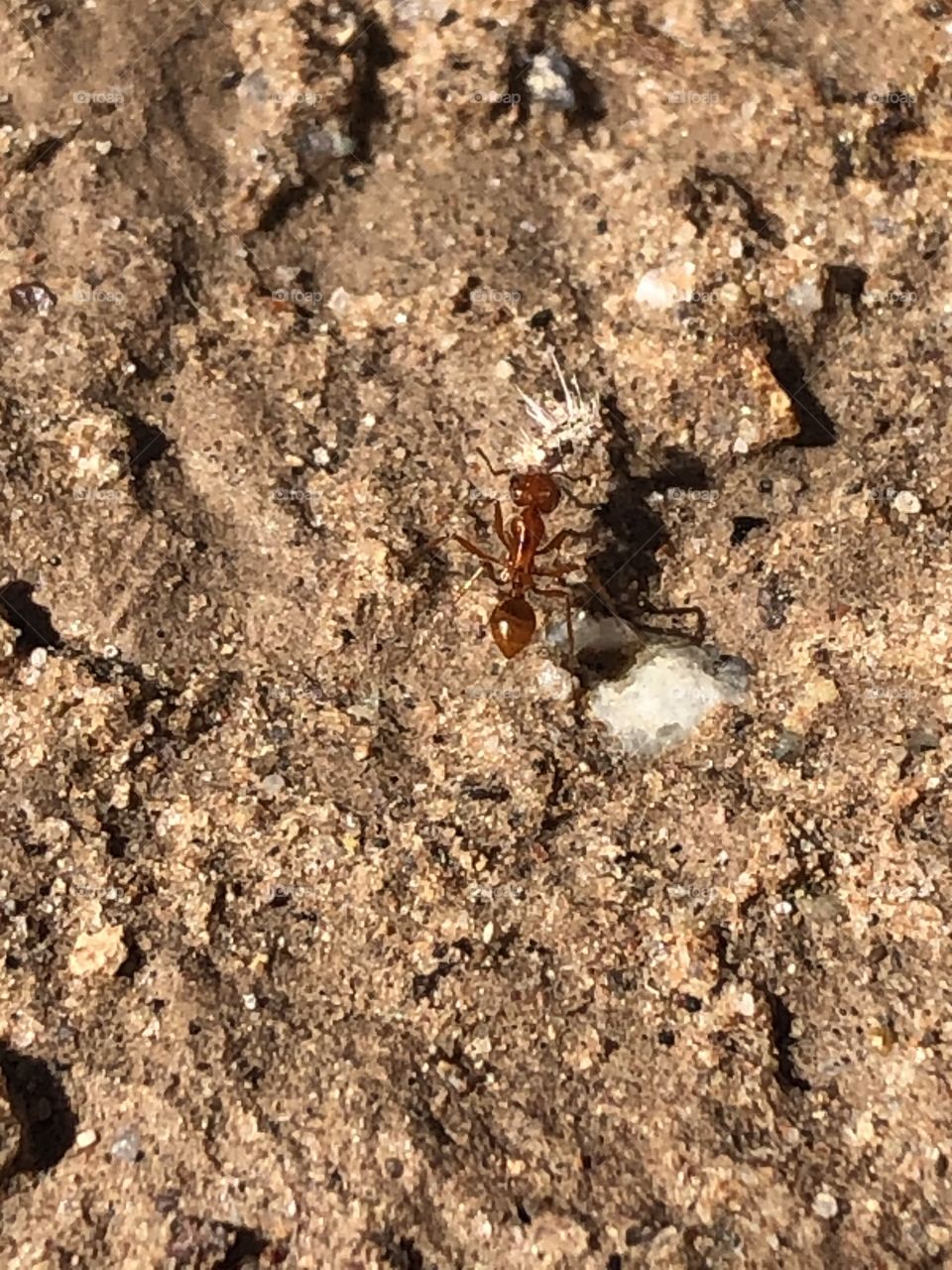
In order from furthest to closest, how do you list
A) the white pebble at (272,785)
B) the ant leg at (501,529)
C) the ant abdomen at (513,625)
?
1. the ant leg at (501,529)
2. the ant abdomen at (513,625)
3. the white pebble at (272,785)

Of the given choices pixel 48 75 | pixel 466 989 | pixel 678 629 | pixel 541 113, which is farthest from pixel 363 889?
pixel 48 75

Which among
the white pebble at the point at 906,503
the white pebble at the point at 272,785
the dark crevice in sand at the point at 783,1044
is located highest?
the white pebble at the point at 272,785

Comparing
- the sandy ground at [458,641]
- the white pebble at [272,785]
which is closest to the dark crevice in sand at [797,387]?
the sandy ground at [458,641]

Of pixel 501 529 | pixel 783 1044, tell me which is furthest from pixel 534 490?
pixel 783 1044

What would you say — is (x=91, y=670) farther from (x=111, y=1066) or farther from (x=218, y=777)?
(x=111, y=1066)

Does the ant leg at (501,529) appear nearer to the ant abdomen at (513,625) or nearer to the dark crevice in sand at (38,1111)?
the ant abdomen at (513,625)

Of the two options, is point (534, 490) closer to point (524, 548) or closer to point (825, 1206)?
point (524, 548)

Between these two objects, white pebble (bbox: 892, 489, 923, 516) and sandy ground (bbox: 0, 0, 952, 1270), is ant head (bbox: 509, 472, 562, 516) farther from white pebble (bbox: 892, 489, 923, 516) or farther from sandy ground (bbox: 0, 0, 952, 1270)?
white pebble (bbox: 892, 489, 923, 516)
